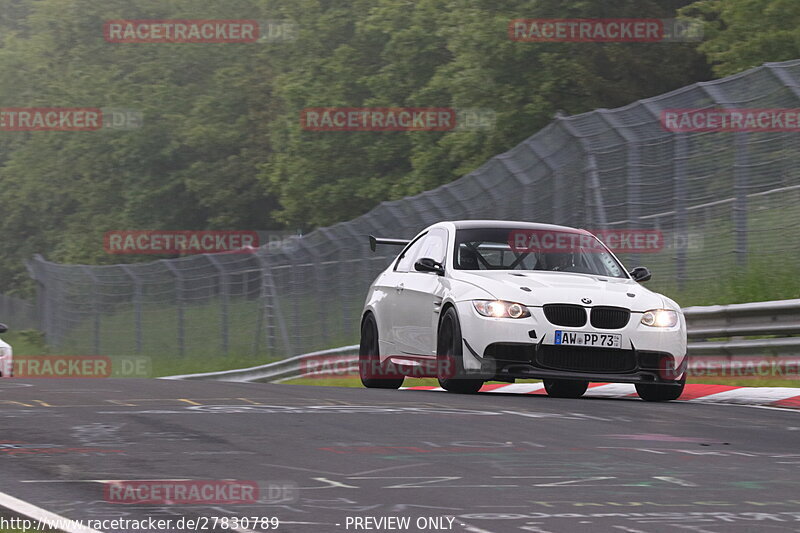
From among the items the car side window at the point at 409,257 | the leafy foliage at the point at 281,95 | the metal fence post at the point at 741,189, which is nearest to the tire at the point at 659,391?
the car side window at the point at 409,257

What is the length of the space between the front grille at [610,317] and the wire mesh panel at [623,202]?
4009 mm

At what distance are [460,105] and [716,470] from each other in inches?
1490

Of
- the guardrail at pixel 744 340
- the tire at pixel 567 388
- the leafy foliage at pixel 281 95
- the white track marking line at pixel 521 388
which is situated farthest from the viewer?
the leafy foliage at pixel 281 95

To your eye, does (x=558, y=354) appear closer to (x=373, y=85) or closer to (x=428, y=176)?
(x=428, y=176)

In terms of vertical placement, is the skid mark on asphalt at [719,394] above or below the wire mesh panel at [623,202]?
below

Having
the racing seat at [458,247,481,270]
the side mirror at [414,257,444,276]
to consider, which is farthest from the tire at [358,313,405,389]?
the racing seat at [458,247,481,270]

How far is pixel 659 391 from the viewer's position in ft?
42.8

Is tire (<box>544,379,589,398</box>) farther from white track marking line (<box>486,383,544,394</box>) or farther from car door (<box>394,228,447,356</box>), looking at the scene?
car door (<box>394,228,447,356</box>)

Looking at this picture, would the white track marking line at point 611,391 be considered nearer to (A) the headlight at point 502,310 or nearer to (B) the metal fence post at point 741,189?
(B) the metal fence post at point 741,189

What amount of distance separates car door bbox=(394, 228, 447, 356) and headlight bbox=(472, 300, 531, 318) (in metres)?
0.84

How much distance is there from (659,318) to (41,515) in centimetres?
757

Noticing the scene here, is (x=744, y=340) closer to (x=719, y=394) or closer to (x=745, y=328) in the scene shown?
(x=745, y=328)

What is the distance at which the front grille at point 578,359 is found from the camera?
12336 mm

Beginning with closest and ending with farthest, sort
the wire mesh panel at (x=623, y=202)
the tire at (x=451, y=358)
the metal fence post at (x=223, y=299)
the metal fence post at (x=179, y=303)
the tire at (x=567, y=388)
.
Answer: the tire at (x=451, y=358)
the tire at (x=567, y=388)
the wire mesh panel at (x=623, y=202)
the metal fence post at (x=223, y=299)
the metal fence post at (x=179, y=303)
